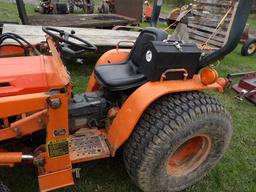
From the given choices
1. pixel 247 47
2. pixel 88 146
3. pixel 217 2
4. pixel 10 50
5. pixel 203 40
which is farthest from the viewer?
pixel 247 47

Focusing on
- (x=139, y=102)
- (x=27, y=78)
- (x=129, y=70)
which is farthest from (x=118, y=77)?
(x=27, y=78)

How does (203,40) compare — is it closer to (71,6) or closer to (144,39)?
(144,39)

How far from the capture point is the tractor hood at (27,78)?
1923mm

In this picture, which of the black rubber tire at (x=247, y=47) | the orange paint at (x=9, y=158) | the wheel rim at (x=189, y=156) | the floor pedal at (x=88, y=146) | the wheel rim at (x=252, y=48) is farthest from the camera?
the wheel rim at (x=252, y=48)

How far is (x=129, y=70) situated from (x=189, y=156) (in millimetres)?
881

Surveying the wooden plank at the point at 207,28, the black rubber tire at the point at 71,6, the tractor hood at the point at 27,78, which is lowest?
the black rubber tire at the point at 71,6

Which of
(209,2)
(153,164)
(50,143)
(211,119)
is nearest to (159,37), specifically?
(211,119)

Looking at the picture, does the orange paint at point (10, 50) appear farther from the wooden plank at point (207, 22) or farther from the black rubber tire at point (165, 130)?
the wooden plank at point (207, 22)

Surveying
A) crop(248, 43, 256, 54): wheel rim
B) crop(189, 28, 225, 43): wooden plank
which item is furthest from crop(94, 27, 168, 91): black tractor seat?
crop(248, 43, 256, 54): wheel rim

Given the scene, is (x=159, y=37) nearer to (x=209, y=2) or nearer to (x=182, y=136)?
(x=182, y=136)

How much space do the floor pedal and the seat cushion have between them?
0.41 meters

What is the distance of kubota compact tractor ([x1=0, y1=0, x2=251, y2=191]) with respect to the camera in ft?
6.32

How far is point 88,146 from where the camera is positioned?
91.3 inches

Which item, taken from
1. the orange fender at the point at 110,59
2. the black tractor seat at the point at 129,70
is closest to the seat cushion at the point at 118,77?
the black tractor seat at the point at 129,70
